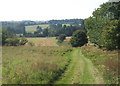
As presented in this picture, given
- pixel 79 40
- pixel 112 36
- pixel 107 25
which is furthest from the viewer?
pixel 79 40

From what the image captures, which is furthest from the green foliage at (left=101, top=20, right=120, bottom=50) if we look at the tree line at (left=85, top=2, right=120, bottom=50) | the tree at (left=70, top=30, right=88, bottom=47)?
the tree at (left=70, top=30, right=88, bottom=47)

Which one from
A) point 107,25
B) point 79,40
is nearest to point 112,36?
point 107,25

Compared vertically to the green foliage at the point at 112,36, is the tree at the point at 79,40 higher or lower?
lower

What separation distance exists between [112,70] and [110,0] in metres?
27.0

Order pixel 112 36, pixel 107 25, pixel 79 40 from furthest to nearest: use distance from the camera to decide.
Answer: pixel 79 40
pixel 107 25
pixel 112 36

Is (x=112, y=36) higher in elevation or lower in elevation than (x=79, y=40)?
higher

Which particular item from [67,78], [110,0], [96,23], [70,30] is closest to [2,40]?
[96,23]

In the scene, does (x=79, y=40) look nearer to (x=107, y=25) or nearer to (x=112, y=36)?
(x=107, y=25)

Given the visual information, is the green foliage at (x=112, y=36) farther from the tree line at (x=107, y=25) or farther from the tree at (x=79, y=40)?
the tree at (x=79, y=40)

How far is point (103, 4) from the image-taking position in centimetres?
4466

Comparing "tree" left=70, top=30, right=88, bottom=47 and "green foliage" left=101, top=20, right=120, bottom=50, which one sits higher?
"green foliage" left=101, top=20, right=120, bottom=50

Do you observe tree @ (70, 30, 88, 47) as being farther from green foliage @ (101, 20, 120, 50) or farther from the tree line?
green foliage @ (101, 20, 120, 50)

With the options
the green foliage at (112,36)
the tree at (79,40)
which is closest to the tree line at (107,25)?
the green foliage at (112,36)

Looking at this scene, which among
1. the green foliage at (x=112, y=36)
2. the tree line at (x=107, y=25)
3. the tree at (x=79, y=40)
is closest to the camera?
the green foliage at (x=112, y=36)
